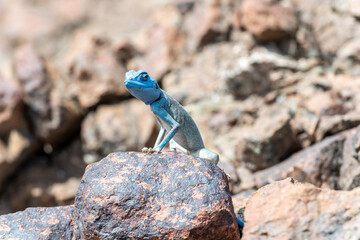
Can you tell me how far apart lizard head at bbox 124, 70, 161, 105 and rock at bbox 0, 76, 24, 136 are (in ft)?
21.4

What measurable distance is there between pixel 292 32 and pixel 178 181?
7.47 m

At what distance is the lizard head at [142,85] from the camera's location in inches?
164

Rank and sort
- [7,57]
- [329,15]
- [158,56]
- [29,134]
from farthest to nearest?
[7,57]
[158,56]
[29,134]
[329,15]

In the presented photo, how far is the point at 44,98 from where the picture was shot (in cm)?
1034

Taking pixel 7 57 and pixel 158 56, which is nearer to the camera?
pixel 158 56

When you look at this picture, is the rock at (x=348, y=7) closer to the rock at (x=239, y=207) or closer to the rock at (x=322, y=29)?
the rock at (x=322, y=29)

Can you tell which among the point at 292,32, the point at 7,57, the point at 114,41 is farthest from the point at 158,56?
the point at 7,57

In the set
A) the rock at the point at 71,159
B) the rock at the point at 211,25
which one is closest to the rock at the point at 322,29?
the rock at the point at 211,25

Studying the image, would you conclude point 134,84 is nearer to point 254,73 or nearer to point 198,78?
point 254,73

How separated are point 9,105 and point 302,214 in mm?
7970

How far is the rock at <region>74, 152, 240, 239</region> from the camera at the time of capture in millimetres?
3379

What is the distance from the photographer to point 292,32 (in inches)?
398

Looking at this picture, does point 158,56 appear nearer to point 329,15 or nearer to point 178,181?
point 329,15

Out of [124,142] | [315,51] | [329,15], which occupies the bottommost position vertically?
[124,142]
